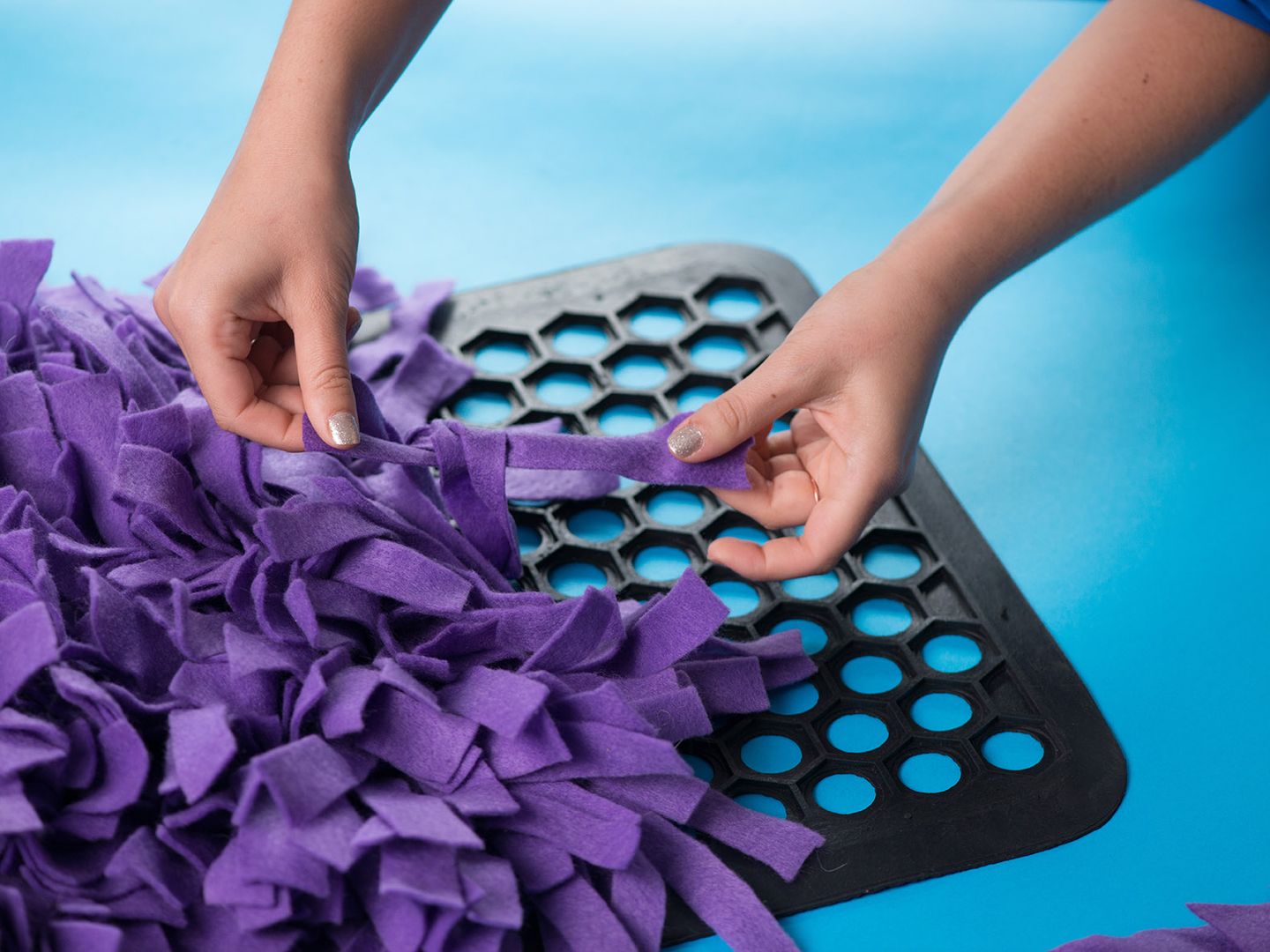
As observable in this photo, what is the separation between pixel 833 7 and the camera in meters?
1.91

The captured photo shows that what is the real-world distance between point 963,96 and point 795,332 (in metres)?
0.99

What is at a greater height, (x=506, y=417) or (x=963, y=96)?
(x=963, y=96)

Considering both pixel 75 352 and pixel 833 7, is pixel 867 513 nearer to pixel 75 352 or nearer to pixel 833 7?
pixel 75 352

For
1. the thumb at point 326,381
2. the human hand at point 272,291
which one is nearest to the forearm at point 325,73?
the human hand at point 272,291

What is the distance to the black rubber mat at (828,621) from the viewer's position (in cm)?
89

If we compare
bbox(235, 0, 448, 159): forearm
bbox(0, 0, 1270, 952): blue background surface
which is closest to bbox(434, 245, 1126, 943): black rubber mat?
bbox(0, 0, 1270, 952): blue background surface

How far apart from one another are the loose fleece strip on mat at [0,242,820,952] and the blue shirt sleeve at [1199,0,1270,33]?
1.87 ft

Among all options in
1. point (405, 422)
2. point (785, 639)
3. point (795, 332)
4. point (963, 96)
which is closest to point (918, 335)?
point (795, 332)

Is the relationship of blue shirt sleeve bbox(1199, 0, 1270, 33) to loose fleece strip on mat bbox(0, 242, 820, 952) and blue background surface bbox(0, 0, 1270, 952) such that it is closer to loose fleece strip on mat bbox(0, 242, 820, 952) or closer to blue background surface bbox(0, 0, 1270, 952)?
blue background surface bbox(0, 0, 1270, 952)

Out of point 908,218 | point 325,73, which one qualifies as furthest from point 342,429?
point 908,218

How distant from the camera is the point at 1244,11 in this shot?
105 cm

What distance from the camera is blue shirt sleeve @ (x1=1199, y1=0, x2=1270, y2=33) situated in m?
1.05

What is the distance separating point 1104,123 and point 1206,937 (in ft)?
1.98

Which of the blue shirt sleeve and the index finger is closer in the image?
the index finger
